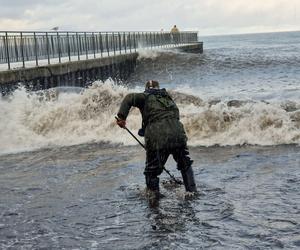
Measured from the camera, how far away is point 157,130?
273 inches

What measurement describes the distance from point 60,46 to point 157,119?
17.7m

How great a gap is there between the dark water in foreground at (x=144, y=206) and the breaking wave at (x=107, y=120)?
1698 millimetres

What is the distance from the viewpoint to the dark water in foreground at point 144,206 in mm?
5594

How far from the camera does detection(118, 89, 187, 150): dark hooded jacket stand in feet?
22.7

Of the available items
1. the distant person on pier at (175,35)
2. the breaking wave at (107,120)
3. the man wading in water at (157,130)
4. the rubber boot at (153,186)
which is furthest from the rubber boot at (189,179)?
the distant person on pier at (175,35)

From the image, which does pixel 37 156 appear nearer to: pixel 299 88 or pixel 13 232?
pixel 13 232

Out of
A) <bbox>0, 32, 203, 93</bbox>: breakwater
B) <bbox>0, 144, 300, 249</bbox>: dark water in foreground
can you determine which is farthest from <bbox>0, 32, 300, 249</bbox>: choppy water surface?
<bbox>0, 32, 203, 93</bbox>: breakwater

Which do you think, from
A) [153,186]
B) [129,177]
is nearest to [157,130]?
[153,186]

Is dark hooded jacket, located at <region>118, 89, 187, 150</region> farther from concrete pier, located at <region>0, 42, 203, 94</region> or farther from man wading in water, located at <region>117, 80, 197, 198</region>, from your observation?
concrete pier, located at <region>0, 42, 203, 94</region>

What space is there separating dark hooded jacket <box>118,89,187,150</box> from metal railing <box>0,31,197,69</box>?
1193cm

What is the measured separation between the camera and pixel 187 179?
7.20 meters

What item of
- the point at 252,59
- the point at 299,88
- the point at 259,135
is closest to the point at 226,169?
the point at 259,135

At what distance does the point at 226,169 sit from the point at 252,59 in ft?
104

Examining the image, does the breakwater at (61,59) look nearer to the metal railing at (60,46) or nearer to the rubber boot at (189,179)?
the metal railing at (60,46)
